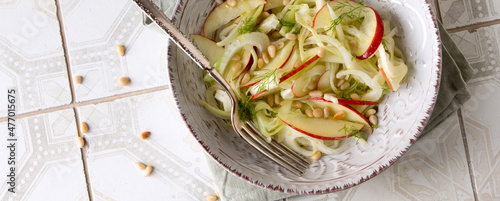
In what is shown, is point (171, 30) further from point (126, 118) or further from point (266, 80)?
point (126, 118)

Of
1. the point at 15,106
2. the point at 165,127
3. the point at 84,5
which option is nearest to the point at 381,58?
the point at 165,127

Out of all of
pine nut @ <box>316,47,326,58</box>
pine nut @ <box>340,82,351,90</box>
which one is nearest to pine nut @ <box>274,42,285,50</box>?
pine nut @ <box>316,47,326,58</box>

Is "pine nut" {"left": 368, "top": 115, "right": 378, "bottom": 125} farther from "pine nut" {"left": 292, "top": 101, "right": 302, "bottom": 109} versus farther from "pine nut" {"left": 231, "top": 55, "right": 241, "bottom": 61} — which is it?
"pine nut" {"left": 231, "top": 55, "right": 241, "bottom": 61}

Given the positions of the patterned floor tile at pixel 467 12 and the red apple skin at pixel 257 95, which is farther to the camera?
the patterned floor tile at pixel 467 12

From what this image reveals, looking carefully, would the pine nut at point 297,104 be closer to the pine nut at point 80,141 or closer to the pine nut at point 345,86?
the pine nut at point 345,86

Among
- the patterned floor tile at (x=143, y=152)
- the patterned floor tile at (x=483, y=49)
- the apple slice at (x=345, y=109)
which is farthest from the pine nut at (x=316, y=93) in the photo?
the patterned floor tile at (x=483, y=49)
